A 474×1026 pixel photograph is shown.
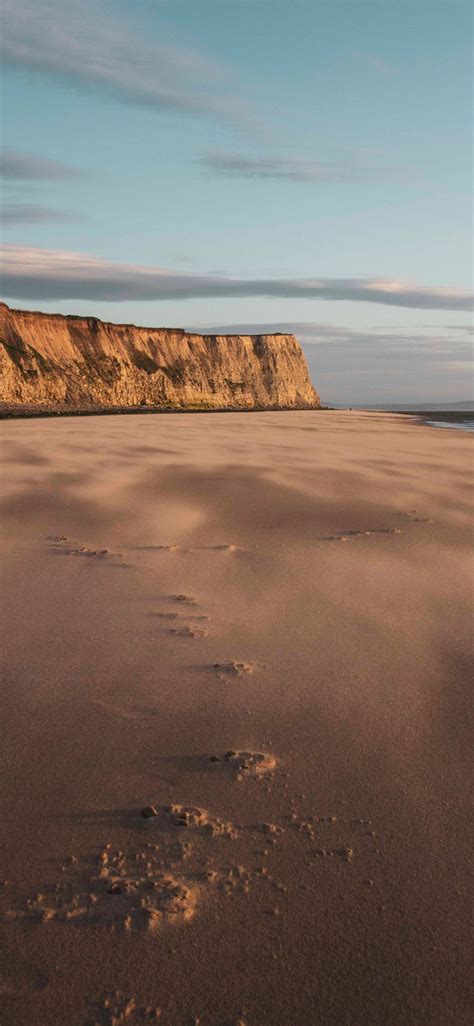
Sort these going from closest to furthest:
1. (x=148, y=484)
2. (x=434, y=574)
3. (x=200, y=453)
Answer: (x=434, y=574) < (x=148, y=484) < (x=200, y=453)

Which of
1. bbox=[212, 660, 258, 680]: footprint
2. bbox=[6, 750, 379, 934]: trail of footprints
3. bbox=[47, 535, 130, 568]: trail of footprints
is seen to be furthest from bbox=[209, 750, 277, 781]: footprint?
bbox=[47, 535, 130, 568]: trail of footprints

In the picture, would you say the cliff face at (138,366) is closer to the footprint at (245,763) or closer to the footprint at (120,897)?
the footprint at (245,763)

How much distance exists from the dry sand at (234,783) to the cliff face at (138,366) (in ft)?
178

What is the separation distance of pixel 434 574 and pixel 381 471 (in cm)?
501

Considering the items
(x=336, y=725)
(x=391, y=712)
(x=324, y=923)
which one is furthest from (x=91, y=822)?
(x=391, y=712)

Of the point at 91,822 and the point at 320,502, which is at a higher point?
the point at 320,502

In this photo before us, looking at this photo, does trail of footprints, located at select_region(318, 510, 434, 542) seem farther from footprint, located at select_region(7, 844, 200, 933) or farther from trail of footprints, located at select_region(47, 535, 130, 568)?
footprint, located at select_region(7, 844, 200, 933)

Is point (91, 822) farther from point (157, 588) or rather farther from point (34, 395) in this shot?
point (34, 395)

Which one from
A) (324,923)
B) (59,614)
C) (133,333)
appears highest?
(133,333)

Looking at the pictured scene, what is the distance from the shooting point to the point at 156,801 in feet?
7.80

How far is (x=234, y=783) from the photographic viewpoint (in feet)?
8.14

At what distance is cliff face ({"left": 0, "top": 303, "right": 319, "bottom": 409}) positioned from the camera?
200 feet

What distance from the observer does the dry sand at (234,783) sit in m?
1.74

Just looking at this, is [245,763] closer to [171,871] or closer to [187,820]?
[187,820]
